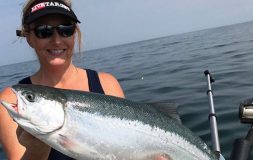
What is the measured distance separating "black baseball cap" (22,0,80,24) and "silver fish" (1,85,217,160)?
1171 millimetres

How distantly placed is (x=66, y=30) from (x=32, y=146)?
58.8 inches

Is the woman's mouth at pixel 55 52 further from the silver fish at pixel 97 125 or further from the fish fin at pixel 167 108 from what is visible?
the fish fin at pixel 167 108

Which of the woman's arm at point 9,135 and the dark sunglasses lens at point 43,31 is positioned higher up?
the dark sunglasses lens at point 43,31

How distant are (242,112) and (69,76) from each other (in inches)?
97.7

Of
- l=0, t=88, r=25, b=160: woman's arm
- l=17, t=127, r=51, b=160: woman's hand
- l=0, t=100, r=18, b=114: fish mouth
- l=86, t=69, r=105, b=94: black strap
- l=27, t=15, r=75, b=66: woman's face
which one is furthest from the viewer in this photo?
l=86, t=69, r=105, b=94: black strap

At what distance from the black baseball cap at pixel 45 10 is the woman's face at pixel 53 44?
87mm

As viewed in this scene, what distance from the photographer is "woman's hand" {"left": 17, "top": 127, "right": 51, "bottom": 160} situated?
11.8ft

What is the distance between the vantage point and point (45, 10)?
429 cm

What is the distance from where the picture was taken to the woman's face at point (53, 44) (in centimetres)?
442

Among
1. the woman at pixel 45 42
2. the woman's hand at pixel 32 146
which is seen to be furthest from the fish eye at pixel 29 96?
the woman at pixel 45 42

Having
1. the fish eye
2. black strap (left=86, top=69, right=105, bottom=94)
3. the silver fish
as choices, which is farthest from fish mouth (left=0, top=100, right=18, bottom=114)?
black strap (left=86, top=69, right=105, bottom=94)

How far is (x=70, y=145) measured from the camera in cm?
338

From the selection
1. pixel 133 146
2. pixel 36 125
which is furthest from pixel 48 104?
pixel 133 146

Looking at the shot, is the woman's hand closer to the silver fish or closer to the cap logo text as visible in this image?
the silver fish
